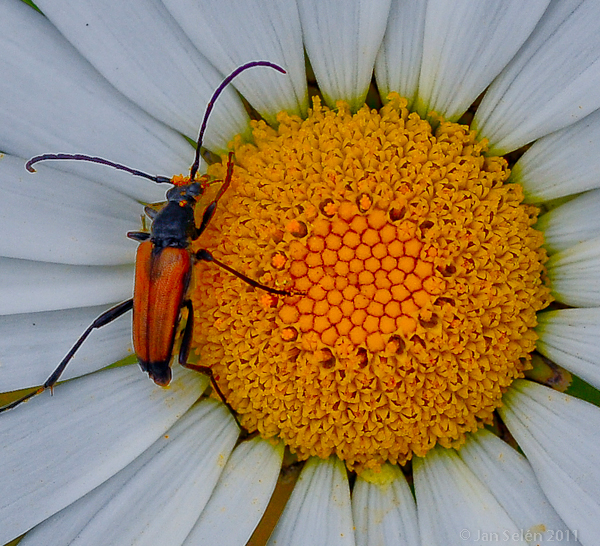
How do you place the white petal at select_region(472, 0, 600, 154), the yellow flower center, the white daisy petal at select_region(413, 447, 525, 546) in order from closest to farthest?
the white petal at select_region(472, 0, 600, 154) < the yellow flower center < the white daisy petal at select_region(413, 447, 525, 546)

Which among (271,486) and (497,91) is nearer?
(497,91)

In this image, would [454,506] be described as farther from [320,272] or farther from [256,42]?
[256,42]

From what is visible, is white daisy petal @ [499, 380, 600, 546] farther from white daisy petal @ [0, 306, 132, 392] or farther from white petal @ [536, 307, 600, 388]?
white daisy petal @ [0, 306, 132, 392]

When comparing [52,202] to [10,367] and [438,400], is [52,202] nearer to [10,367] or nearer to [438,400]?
[10,367]

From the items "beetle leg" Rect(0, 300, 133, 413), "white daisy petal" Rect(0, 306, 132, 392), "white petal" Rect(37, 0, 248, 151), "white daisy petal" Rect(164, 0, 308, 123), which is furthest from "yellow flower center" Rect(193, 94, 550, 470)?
"white daisy petal" Rect(0, 306, 132, 392)

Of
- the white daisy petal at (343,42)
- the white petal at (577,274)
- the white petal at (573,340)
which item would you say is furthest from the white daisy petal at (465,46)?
the white petal at (573,340)

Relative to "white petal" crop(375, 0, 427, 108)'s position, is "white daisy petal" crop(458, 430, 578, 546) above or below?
below

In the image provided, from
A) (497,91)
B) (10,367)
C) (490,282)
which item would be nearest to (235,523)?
(10,367)
